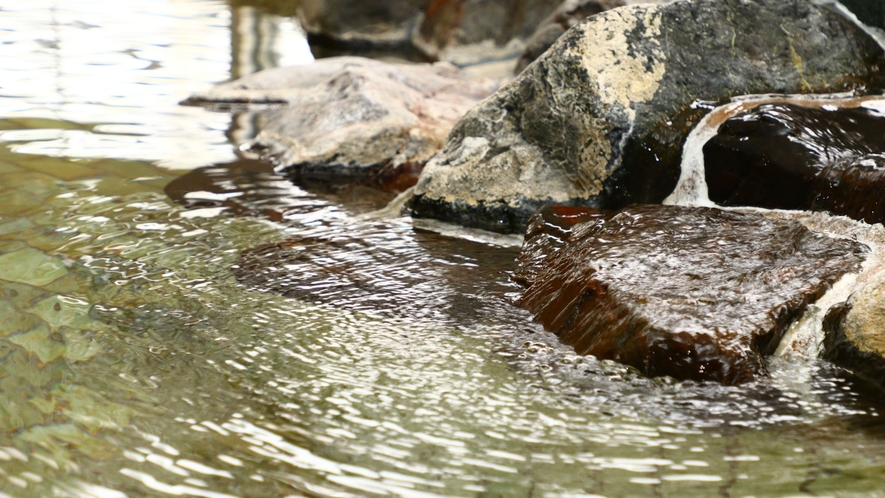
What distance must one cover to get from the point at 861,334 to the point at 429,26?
28.0ft

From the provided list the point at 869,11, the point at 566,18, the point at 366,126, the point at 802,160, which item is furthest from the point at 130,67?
the point at 802,160

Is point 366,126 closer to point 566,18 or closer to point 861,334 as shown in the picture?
point 566,18

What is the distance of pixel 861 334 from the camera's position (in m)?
2.71

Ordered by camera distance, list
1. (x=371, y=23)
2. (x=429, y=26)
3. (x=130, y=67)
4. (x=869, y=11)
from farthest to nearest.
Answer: (x=371, y=23), (x=429, y=26), (x=130, y=67), (x=869, y=11)

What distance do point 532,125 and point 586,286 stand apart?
1.69m

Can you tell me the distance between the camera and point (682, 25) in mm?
4523

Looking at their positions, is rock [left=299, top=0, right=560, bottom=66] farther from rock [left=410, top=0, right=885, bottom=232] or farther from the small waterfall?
the small waterfall

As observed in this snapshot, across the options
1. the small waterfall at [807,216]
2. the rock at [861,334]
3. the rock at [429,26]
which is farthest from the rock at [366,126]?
the rock at [861,334]

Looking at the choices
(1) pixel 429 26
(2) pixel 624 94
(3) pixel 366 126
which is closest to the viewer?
(2) pixel 624 94

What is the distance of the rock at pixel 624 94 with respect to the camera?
4.33m

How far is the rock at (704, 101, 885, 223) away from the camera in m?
3.51

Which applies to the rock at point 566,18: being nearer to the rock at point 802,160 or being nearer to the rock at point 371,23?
the rock at point 371,23

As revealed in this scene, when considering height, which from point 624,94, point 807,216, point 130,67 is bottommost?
point 807,216

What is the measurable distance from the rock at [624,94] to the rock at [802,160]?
302 mm
